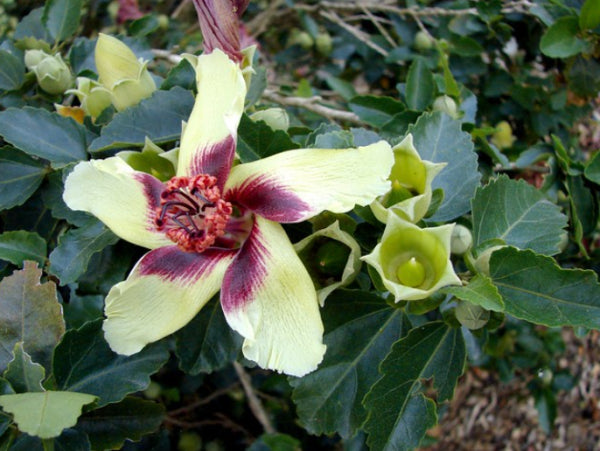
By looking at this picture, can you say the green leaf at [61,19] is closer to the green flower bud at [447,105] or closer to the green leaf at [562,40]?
the green flower bud at [447,105]

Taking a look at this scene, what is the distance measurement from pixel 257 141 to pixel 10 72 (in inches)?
22.3

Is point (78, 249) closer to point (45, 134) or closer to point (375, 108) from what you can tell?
point (45, 134)

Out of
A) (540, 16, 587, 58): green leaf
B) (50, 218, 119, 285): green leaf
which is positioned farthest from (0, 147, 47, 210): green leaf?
(540, 16, 587, 58): green leaf

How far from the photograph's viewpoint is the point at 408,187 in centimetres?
79

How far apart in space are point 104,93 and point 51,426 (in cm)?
54

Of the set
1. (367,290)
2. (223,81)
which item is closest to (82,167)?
(223,81)

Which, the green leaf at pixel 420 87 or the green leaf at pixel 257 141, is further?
the green leaf at pixel 420 87

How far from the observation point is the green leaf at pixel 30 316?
82 cm

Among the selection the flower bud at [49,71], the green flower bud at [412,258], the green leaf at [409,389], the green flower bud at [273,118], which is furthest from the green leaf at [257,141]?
the flower bud at [49,71]

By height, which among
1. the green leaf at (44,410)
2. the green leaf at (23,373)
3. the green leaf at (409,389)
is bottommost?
the green leaf at (409,389)

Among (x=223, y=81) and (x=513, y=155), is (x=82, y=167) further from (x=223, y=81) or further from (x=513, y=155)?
(x=513, y=155)

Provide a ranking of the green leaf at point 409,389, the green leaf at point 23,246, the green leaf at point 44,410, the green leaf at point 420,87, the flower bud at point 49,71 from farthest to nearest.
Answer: the green leaf at point 420,87 → the flower bud at point 49,71 → the green leaf at point 23,246 → the green leaf at point 409,389 → the green leaf at point 44,410

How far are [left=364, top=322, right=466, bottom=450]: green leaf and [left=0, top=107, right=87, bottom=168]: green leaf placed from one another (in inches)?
22.9

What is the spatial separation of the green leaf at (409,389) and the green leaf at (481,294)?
0.14 meters
